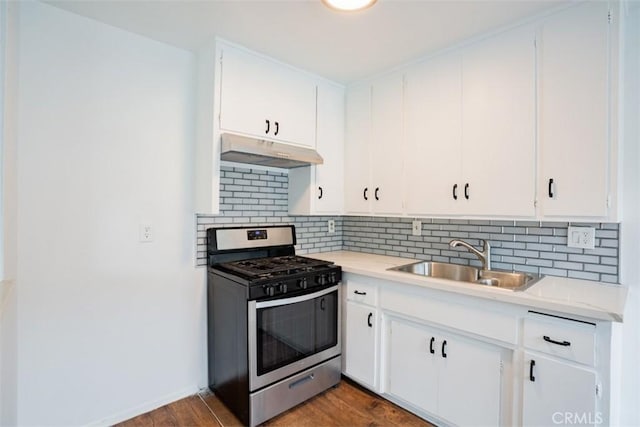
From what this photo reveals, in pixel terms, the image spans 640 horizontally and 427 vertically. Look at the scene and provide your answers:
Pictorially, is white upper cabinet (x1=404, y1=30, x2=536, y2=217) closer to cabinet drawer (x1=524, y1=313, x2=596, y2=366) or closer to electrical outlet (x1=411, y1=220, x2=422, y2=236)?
electrical outlet (x1=411, y1=220, x2=422, y2=236)

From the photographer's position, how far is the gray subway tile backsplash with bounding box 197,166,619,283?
183 cm

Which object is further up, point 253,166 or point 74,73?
point 74,73

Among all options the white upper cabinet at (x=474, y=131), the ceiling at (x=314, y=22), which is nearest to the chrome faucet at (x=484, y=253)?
the white upper cabinet at (x=474, y=131)

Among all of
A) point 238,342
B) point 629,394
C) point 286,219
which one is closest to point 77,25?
point 286,219

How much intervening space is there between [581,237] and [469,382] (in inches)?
39.8

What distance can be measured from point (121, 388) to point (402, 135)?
8.05ft

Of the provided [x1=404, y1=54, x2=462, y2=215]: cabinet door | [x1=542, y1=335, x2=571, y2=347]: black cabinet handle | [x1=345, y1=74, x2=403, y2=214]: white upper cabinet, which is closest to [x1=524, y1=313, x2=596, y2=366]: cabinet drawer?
[x1=542, y1=335, x2=571, y2=347]: black cabinet handle

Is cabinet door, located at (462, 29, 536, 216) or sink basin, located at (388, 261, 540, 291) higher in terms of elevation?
cabinet door, located at (462, 29, 536, 216)

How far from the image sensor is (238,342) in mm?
1972

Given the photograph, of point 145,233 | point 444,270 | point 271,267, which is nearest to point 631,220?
point 444,270

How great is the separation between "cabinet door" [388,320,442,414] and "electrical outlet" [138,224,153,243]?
1.64 metres

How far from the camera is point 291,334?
2.09 meters

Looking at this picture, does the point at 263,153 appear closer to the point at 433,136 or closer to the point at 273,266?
the point at 273,266

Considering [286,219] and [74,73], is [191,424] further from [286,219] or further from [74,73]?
[74,73]
